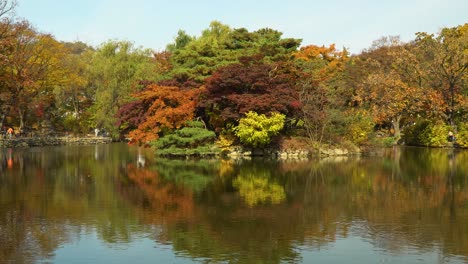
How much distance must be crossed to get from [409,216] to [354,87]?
34.7 metres

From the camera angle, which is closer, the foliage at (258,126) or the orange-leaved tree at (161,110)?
the foliage at (258,126)

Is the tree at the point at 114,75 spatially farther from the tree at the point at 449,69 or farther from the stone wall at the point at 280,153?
the tree at the point at 449,69

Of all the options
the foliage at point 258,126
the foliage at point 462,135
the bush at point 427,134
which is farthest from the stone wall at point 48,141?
the foliage at point 462,135

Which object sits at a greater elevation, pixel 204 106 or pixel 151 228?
pixel 204 106

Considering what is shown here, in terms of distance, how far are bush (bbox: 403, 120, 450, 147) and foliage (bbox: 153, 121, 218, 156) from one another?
59.4 ft

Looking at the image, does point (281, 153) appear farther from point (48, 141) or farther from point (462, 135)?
point (48, 141)

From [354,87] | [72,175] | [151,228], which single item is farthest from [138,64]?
[151,228]

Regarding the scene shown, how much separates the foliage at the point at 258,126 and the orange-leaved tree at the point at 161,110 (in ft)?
Answer: 11.3

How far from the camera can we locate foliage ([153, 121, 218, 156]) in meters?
30.7

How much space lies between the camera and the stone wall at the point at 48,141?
41.1 m

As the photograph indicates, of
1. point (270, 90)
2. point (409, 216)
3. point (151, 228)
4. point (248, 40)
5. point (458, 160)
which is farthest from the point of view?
point (248, 40)

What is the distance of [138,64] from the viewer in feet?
172

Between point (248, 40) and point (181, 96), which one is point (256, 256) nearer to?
point (181, 96)

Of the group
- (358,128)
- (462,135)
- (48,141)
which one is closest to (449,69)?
(462,135)
